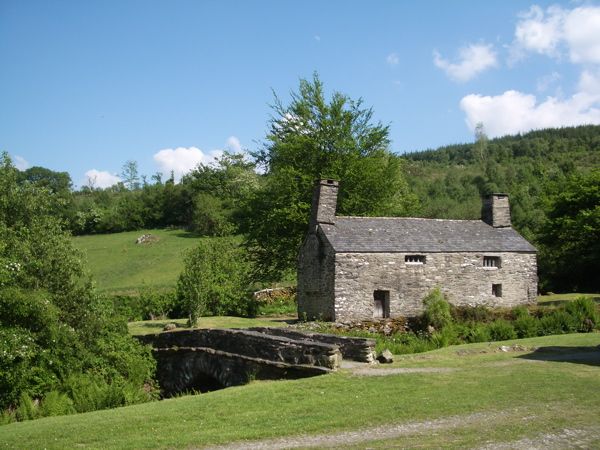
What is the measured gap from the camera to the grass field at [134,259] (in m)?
48.5

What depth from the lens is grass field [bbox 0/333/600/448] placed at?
9.52m

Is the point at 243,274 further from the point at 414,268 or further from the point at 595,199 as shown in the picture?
the point at 595,199

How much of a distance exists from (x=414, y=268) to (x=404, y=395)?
16.4m

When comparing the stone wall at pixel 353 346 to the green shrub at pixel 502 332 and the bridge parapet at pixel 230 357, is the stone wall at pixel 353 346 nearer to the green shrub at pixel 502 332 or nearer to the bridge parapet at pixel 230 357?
the bridge parapet at pixel 230 357

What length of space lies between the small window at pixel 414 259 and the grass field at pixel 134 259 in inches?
783

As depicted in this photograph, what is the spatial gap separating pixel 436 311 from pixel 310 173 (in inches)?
493

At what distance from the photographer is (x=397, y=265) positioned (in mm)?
27438

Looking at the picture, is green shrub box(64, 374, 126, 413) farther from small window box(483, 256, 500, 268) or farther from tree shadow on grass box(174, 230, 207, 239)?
tree shadow on grass box(174, 230, 207, 239)

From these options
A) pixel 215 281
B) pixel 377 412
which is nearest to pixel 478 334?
pixel 215 281

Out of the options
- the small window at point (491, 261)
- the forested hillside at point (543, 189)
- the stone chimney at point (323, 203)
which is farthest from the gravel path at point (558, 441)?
the forested hillside at point (543, 189)

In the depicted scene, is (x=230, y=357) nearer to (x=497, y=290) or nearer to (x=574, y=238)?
(x=497, y=290)

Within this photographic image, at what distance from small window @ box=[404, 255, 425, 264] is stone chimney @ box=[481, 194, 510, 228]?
6042 mm

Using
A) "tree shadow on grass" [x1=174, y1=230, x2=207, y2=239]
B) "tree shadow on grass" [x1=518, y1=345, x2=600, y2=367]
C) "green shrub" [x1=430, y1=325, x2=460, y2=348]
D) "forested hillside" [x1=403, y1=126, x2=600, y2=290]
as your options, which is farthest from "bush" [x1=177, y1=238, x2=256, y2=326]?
"tree shadow on grass" [x1=174, y1=230, x2=207, y2=239]

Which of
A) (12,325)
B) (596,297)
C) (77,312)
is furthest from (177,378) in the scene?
(596,297)
